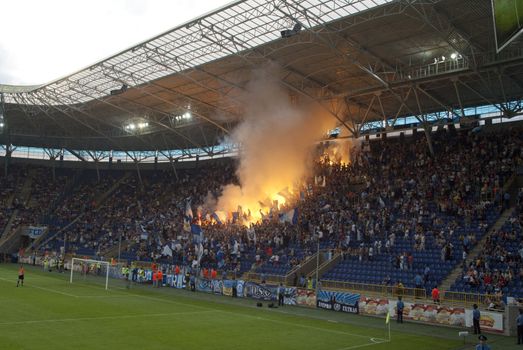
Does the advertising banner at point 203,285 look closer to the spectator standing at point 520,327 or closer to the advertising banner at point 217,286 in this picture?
the advertising banner at point 217,286

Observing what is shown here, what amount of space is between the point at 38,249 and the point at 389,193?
43.0 metres

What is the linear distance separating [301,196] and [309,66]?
41.2ft

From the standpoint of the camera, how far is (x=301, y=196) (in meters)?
48.1

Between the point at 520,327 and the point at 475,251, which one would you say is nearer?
the point at 520,327

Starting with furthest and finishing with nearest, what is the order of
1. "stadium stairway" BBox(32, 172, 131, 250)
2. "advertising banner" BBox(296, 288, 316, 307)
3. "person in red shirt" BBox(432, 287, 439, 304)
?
"stadium stairway" BBox(32, 172, 131, 250) → "advertising banner" BBox(296, 288, 316, 307) → "person in red shirt" BBox(432, 287, 439, 304)

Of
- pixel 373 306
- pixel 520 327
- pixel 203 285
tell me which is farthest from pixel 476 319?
pixel 203 285

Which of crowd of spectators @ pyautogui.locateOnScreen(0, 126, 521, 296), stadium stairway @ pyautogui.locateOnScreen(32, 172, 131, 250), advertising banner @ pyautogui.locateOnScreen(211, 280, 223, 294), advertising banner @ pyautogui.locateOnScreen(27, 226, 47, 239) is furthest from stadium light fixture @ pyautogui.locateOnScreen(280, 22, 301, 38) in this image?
stadium stairway @ pyautogui.locateOnScreen(32, 172, 131, 250)

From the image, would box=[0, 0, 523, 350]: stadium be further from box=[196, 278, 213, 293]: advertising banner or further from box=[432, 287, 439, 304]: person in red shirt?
box=[196, 278, 213, 293]: advertising banner

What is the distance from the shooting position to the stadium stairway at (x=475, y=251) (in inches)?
1211

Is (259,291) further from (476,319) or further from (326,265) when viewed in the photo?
(476,319)

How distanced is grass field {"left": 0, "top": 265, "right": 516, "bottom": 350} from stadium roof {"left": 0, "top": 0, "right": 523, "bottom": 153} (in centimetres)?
1704

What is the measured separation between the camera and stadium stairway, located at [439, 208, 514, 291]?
3075cm

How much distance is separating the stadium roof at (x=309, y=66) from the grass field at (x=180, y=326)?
17040mm

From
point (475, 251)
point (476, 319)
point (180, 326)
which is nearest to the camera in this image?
point (180, 326)
